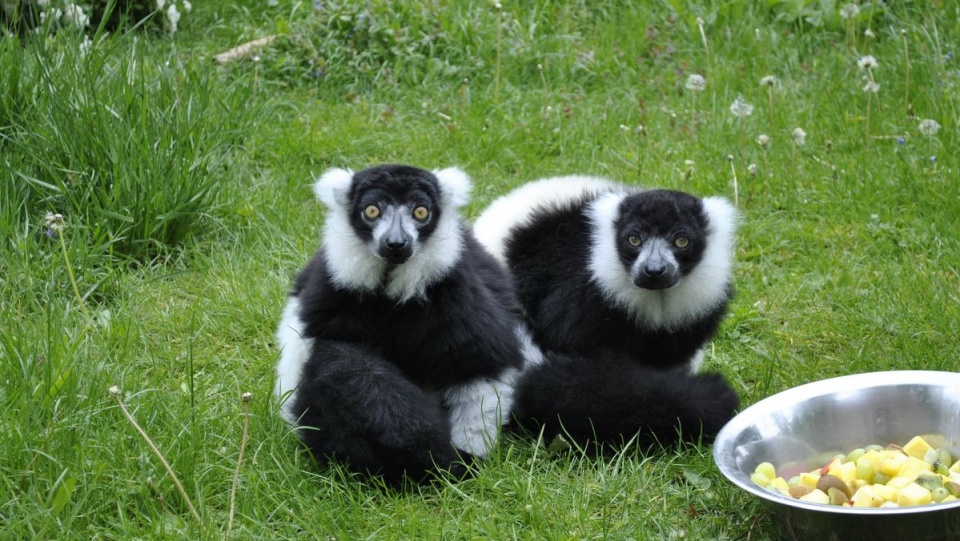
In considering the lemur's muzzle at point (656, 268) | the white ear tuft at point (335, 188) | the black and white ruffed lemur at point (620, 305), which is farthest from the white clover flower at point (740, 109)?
the white ear tuft at point (335, 188)

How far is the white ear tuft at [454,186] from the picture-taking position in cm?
422

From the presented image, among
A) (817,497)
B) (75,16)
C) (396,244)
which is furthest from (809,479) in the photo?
(75,16)

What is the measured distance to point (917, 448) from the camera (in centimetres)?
358

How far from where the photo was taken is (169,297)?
5352 millimetres

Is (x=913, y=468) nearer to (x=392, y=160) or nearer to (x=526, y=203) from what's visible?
(x=526, y=203)

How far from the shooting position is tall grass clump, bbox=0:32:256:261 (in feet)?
17.6

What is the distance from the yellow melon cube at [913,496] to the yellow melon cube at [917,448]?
444mm

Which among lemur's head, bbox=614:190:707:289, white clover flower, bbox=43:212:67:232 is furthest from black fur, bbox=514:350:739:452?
white clover flower, bbox=43:212:67:232

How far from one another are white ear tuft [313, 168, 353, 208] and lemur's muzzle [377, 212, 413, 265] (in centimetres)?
32

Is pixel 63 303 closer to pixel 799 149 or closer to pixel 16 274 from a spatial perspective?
pixel 16 274

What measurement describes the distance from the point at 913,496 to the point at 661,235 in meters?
1.57

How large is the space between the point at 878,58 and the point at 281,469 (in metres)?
5.41

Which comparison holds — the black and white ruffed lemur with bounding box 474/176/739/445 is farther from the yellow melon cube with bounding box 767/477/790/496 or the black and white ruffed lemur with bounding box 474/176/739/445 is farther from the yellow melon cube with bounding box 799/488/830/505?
the yellow melon cube with bounding box 799/488/830/505

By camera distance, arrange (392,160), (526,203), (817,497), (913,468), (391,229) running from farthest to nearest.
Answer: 1. (392,160)
2. (526,203)
3. (391,229)
4. (913,468)
5. (817,497)
